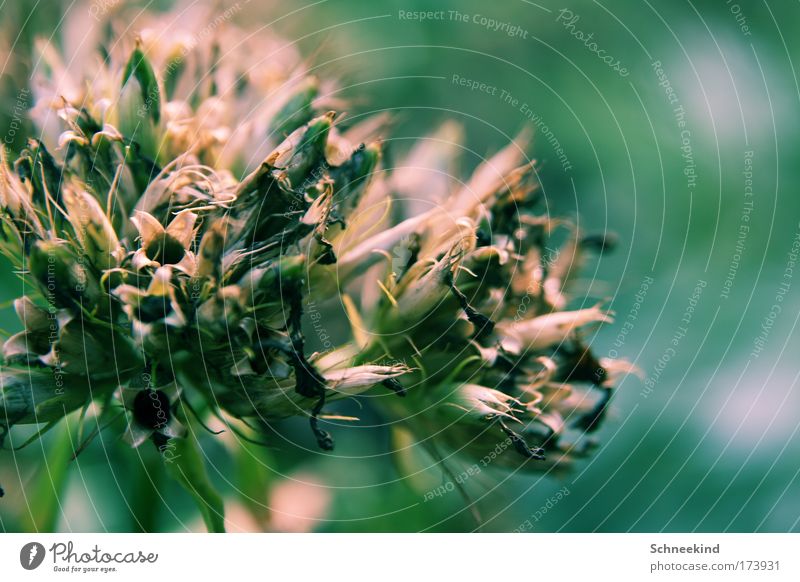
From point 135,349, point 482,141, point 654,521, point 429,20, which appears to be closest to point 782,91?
point 482,141

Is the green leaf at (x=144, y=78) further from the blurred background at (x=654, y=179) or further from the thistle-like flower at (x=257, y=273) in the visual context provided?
the blurred background at (x=654, y=179)
